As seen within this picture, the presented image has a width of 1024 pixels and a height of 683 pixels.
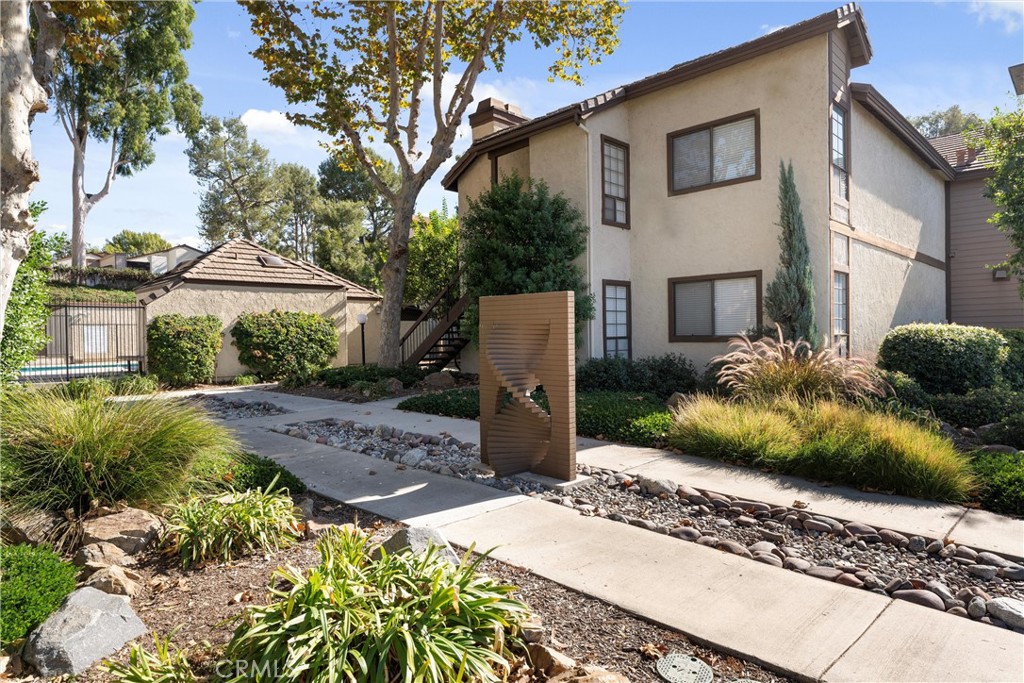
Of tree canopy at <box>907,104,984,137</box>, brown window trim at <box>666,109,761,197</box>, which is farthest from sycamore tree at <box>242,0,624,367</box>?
tree canopy at <box>907,104,984,137</box>

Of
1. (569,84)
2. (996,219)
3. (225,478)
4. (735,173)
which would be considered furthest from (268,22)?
(996,219)

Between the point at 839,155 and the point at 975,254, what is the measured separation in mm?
9236

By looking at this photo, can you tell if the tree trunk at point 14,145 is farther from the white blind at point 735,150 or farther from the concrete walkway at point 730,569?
the white blind at point 735,150

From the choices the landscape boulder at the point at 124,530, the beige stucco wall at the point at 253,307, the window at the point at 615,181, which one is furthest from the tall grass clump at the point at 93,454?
the beige stucco wall at the point at 253,307

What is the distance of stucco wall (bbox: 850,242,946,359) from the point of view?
12070 mm

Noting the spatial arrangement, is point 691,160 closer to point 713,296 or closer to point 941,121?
point 713,296

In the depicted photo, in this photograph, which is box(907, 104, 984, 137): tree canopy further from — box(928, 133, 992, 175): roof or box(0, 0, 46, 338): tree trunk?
box(0, 0, 46, 338): tree trunk

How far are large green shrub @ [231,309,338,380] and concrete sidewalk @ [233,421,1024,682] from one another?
1110 cm

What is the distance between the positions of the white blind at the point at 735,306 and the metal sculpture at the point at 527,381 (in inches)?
263

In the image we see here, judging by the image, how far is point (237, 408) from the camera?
449 inches

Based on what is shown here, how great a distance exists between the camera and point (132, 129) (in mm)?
26922

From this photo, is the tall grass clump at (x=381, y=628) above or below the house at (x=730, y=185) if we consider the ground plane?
below

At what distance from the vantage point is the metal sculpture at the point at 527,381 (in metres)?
5.95

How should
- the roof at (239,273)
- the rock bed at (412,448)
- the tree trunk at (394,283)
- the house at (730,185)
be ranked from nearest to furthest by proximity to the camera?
1. the rock bed at (412,448)
2. the house at (730,185)
3. the tree trunk at (394,283)
4. the roof at (239,273)
